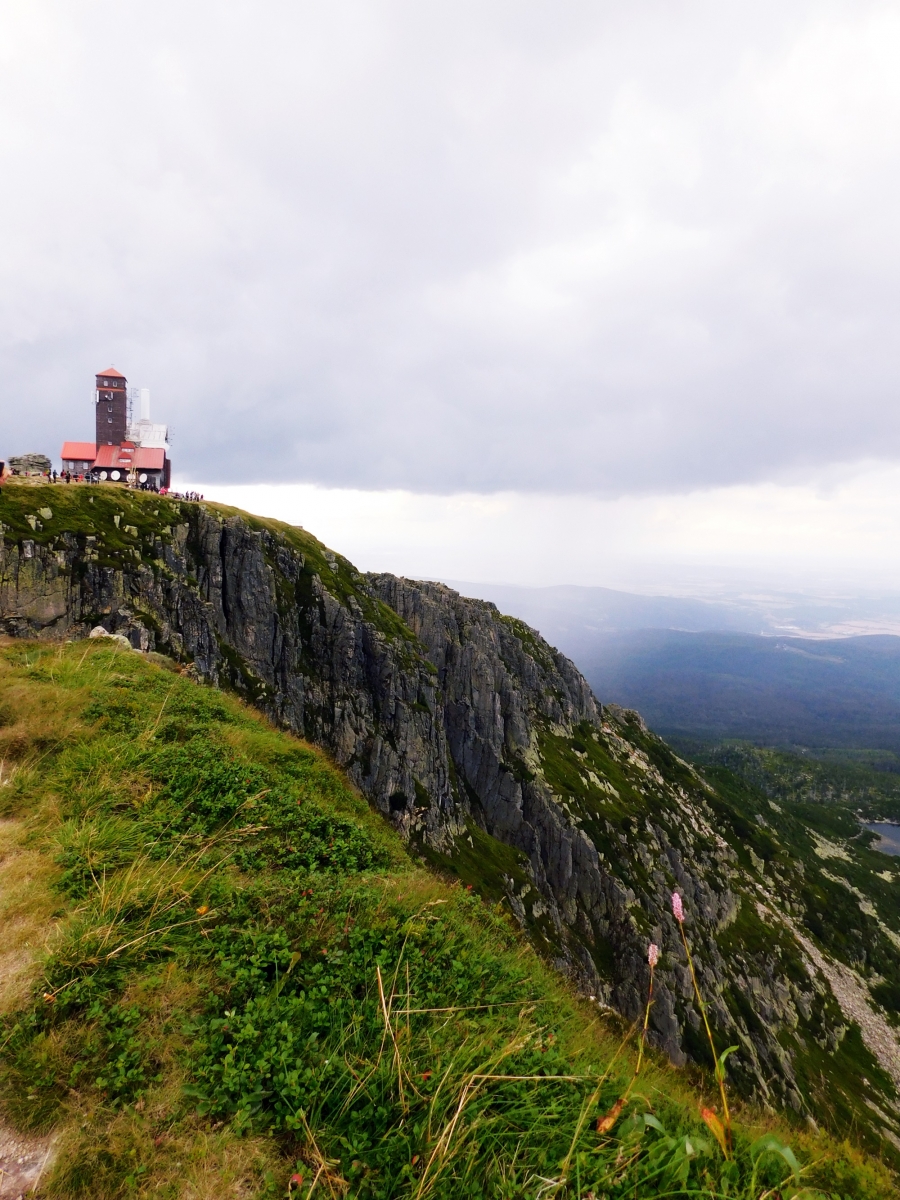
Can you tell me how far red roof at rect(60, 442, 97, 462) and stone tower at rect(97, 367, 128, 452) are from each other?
167 cm

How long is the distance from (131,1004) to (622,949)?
102 meters

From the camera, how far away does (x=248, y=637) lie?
229ft

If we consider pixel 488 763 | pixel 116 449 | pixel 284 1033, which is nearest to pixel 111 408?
pixel 116 449

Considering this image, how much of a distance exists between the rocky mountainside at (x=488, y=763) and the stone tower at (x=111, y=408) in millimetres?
28117

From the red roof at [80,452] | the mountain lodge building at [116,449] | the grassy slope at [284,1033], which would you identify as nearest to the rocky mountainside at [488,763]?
the mountain lodge building at [116,449]

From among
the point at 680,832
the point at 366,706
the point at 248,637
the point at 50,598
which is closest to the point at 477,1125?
the point at 50,598

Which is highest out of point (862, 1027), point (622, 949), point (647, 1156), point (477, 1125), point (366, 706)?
point (477, 1125)

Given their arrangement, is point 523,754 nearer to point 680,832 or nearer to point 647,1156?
point 680,832

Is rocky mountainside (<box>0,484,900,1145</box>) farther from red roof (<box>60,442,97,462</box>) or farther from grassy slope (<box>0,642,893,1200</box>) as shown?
grassy slope (<box>0,642,893,1200</box>)

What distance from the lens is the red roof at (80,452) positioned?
82125 millimetres

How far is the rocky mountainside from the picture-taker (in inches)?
2180

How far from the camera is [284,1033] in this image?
17.8 feet

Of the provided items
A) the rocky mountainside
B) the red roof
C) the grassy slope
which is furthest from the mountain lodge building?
the grassy slope

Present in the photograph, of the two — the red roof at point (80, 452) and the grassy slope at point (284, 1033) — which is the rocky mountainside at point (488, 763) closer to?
the red roof at point (80, 452)
